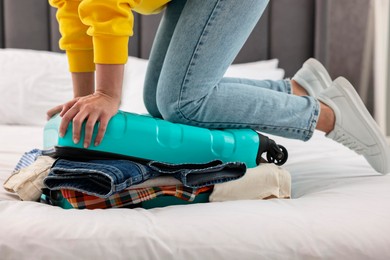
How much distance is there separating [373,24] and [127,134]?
195 centimetres

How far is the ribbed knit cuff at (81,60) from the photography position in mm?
1362

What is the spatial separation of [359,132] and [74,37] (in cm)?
73

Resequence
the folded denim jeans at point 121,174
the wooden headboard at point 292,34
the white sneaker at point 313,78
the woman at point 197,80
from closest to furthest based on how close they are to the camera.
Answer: the folded denim jeans at point 121,174
the woman at point 197,80
the white sneaker at point 313,78
the wooden headboard at point 292,34

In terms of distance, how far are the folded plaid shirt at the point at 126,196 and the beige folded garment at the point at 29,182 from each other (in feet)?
0.34

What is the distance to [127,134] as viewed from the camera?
44.8 inches

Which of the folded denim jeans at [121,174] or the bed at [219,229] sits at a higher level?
the folded denim jeans at [121,174]

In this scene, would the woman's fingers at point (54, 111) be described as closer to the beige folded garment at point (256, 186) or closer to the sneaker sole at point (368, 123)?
the beige folded garment at point (256, 186)

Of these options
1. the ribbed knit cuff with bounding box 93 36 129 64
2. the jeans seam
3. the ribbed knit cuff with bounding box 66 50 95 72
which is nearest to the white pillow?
the ribbed knit cuff with bounding box 66 50 95 72

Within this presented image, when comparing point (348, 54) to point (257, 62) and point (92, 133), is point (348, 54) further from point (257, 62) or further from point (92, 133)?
point (92, 133)

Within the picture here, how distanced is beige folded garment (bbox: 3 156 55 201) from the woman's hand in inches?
4.2

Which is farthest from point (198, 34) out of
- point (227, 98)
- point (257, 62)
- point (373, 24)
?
point (373, 24)

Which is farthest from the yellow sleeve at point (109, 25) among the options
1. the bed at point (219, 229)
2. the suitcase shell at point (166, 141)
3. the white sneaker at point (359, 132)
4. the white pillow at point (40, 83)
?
the white pillow at point (40, 83)

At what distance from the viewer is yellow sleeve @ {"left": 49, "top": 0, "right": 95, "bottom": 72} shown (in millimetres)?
1331

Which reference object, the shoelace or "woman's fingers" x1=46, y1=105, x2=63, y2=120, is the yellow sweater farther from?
the shoelace
